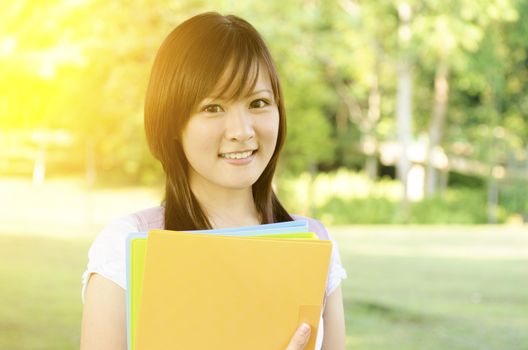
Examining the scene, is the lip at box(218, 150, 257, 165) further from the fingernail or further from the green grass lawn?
the green grass lawn

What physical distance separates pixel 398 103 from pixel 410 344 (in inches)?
457

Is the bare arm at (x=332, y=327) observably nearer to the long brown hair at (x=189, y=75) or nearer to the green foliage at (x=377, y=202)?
the long brown hair at (x=189, y=75)

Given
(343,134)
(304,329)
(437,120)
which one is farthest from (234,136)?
(343,134)

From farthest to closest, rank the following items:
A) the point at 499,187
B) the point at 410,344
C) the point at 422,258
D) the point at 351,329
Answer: the point at 499,187 → the point at 422,258 → the point at 351,329 → the point at 410,344

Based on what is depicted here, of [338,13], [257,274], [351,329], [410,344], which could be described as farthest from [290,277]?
[338,13]

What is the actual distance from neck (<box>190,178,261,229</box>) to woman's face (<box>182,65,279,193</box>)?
0.04 metres

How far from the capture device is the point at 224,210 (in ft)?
4.41

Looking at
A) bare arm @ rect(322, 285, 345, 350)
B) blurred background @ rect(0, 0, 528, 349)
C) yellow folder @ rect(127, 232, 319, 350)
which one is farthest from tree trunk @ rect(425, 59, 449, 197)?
yellow folder @ rect(127, 232, 319, 350)

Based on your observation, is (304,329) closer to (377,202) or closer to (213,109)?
(213,109)

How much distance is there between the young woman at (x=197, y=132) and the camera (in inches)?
46.8

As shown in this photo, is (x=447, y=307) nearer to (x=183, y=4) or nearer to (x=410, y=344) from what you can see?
(x=410, y=344)

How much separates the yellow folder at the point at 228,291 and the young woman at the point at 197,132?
12 cm

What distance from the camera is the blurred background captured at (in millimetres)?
10414

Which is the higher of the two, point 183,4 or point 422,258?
point 183,4
